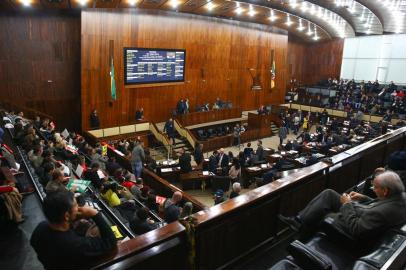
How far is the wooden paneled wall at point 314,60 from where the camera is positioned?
79.2 feet

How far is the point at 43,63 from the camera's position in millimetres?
11570

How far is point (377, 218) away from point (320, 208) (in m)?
0.48

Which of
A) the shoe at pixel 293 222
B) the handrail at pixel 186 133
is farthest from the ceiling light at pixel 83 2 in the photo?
the shoe at pixel 293 222

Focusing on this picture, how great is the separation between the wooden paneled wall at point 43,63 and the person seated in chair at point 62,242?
443 inches

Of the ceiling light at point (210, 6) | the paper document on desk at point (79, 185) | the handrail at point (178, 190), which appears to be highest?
the ceiling light at point (210, 6)

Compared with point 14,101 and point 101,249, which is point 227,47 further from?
point 101,249

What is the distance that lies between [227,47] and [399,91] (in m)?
10.6

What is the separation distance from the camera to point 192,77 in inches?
630

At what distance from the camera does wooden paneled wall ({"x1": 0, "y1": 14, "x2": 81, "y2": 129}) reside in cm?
1088

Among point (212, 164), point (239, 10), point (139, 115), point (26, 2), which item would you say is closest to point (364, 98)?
point (239, 10)

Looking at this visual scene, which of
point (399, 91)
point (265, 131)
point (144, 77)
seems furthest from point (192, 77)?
point (399, 91)

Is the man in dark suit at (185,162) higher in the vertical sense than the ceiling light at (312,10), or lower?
lower

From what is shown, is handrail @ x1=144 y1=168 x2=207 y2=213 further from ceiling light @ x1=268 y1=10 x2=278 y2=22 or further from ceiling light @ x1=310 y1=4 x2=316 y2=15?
ceiling light @ x1=310 y1=4 x2=316 y2=15

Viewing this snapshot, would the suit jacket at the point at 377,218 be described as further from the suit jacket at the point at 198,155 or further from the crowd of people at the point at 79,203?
the suit jacket at the point at 198,155
